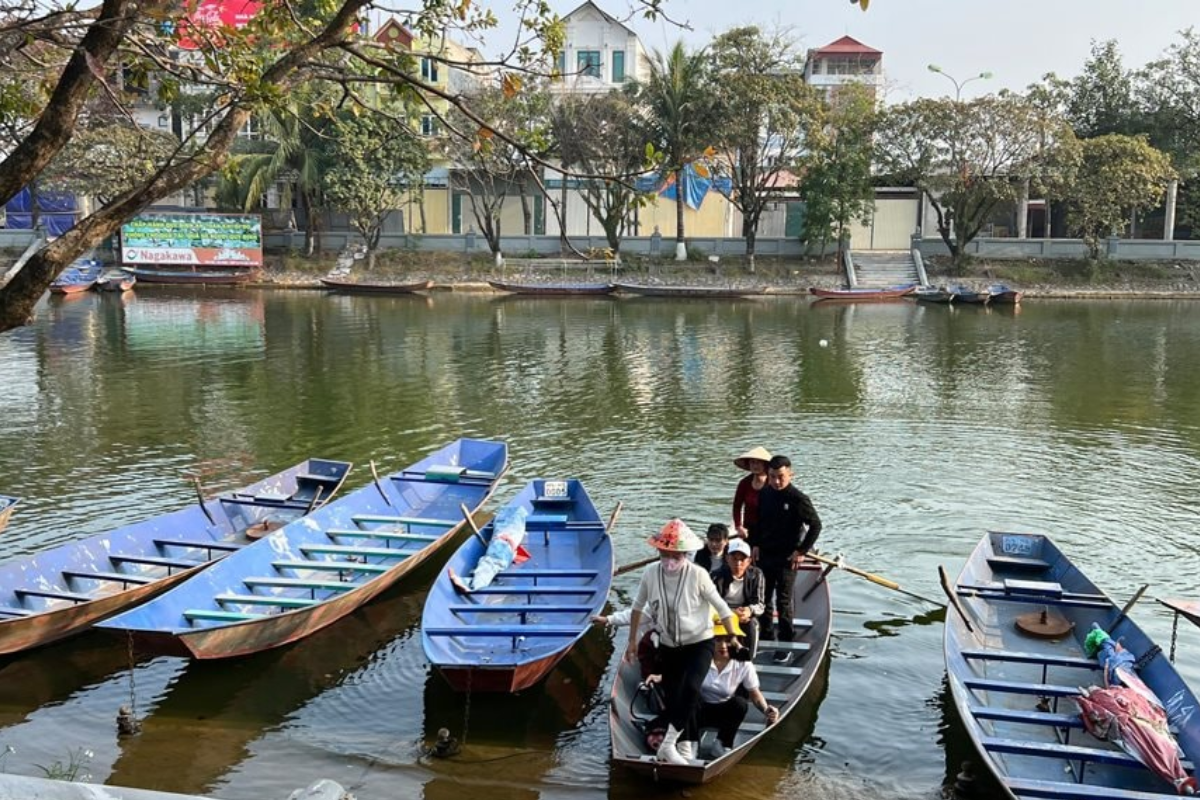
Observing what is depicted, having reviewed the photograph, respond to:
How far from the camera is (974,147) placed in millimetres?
43250

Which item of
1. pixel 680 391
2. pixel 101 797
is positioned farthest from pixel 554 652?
pixel 680 391

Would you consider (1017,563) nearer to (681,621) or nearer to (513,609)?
(681,621)

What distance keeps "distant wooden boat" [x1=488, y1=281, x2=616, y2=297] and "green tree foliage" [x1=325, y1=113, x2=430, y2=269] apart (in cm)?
722

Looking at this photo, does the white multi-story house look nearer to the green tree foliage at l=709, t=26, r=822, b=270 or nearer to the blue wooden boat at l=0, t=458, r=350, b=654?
the green tree foliage at l=709, t=26, r=822, b=270

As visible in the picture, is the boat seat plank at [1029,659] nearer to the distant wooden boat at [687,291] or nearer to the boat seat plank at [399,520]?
the boat seat plank at [399,520]

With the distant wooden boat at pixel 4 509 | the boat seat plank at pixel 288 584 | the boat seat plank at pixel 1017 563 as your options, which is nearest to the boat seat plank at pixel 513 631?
the boat seat plank at pixel 288 584

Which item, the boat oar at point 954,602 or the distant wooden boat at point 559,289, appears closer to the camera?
the boat oar at point 954,602

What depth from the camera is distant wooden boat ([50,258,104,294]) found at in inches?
1633

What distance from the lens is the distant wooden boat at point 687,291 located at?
4444 cm

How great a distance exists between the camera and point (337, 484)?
43.0ft

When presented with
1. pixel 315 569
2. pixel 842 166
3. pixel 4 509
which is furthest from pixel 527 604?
pixel 842 166

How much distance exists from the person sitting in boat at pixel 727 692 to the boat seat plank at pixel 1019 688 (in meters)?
1.72

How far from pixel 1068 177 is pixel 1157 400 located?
81.0ft

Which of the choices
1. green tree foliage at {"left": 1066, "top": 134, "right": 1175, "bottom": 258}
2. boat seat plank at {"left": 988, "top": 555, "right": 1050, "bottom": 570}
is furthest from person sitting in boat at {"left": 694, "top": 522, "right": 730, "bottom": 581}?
green tree foliage at {"left": 1066, "top": 134, "right": 1175, "bottom": 258}
